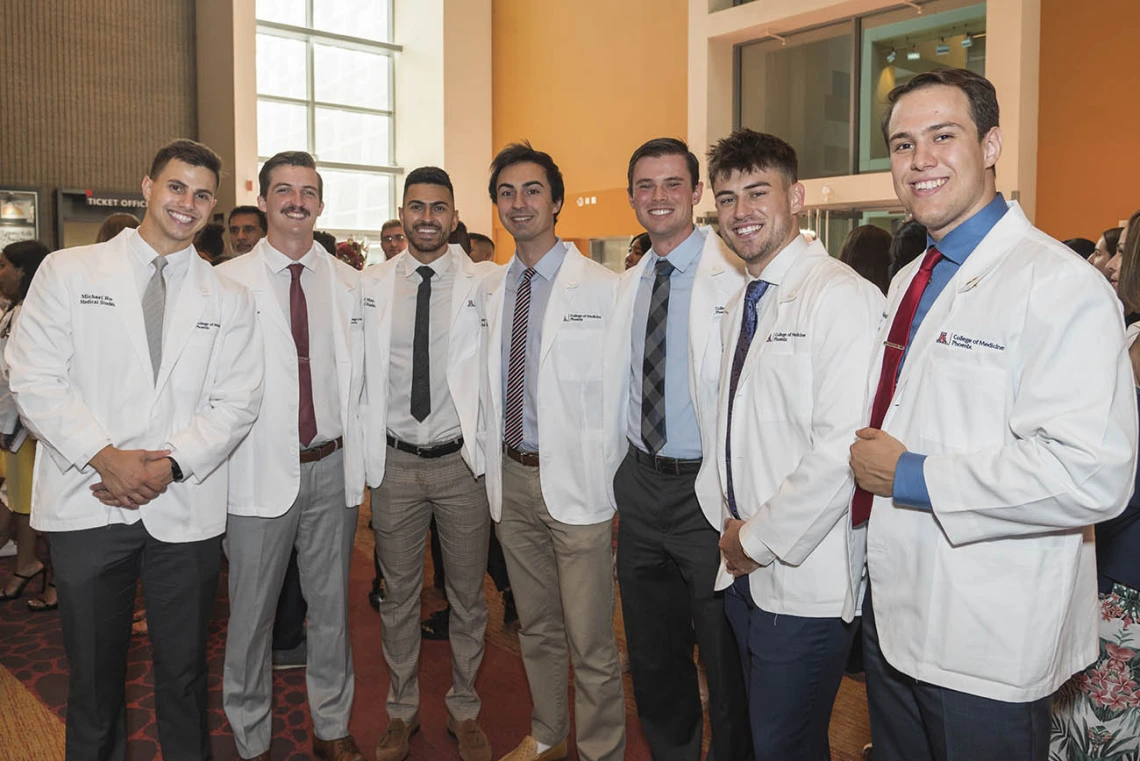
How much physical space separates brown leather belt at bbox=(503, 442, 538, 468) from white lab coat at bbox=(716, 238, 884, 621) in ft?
2.89

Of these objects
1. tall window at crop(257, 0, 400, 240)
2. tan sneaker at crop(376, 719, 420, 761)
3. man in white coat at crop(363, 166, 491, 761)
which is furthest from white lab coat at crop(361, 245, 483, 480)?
tall window at crop(257, 0, 400, 240)

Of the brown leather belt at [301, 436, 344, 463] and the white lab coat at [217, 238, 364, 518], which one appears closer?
the white lab coat at [217, 238, 364, 518]

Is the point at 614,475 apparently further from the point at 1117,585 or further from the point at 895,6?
the point at 895,6

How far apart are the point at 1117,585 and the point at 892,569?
1.12 meters

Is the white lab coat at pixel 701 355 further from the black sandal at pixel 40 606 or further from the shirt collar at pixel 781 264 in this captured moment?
the black sandal at pixel 40 606

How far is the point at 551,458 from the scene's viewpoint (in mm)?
2904

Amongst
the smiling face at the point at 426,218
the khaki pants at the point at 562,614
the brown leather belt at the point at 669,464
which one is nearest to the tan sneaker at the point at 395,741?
the khaki pants at the point at 562,614

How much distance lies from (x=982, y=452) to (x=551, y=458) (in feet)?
5.10

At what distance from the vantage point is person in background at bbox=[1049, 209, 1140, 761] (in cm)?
240

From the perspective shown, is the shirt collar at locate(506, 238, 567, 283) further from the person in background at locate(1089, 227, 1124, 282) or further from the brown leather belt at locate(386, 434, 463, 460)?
the person in background at locate(1089, 227, 1124, 282)

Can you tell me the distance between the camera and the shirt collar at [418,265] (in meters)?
3.35

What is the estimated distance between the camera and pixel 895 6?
988 centimetres

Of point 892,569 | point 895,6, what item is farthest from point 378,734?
point 895,6

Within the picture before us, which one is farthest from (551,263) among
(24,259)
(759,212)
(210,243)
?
(210,243)
